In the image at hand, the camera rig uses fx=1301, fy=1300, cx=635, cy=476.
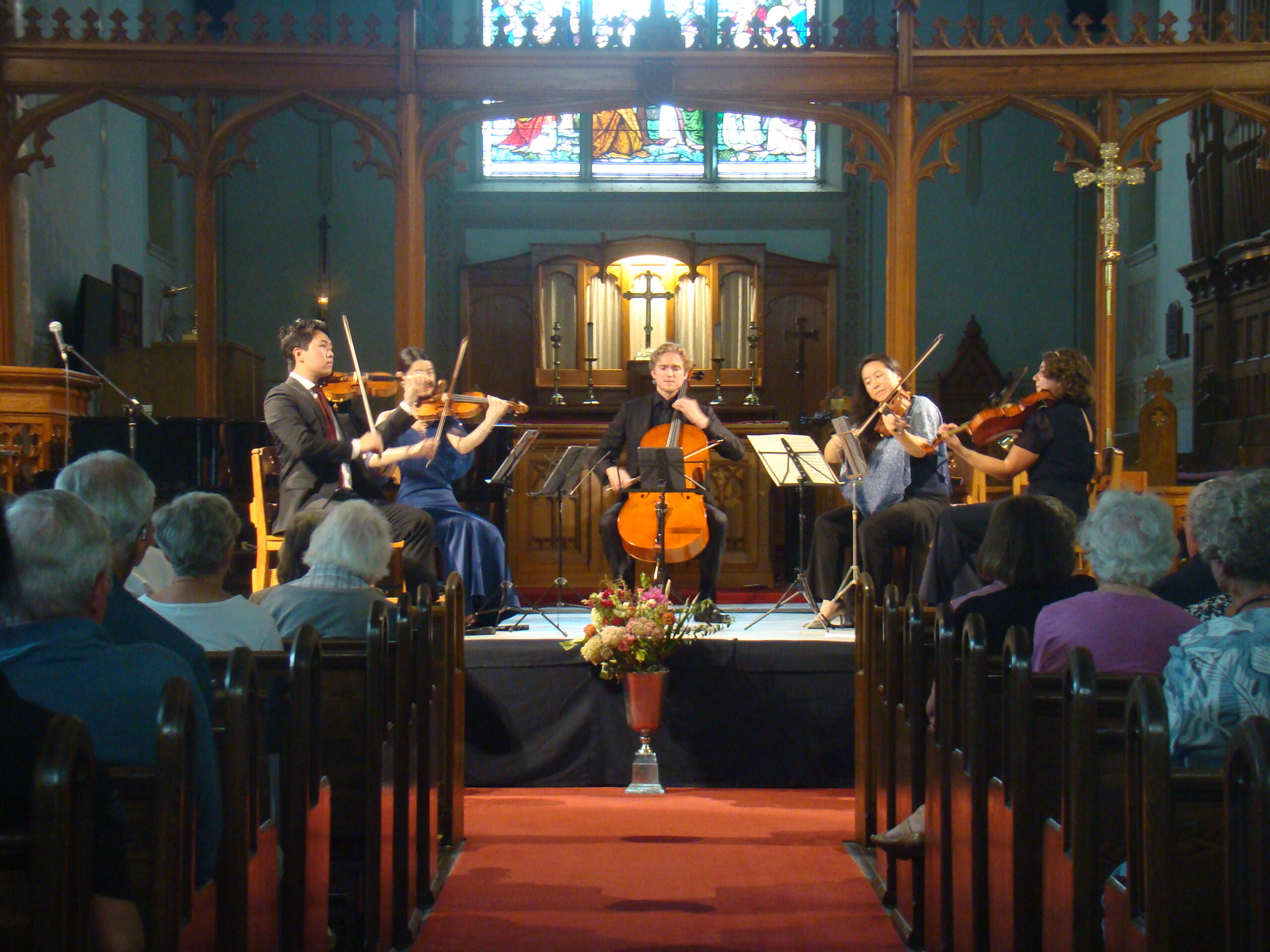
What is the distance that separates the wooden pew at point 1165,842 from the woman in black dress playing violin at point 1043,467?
12.1ft

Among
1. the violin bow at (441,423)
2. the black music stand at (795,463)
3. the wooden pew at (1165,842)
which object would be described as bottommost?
the wooden pew at (1165,842)

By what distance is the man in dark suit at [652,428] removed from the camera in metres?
6.29

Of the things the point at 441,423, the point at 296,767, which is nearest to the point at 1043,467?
the point at 441,423

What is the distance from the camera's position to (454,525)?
241 inches

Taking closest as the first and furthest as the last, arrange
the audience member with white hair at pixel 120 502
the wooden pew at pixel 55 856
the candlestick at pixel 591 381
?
the wooden pew at pixel 55 856 < the audience member with white hair at pixel 120 502 < the candlestick at pixel 591 381

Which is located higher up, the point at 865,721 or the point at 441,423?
the point at 441,423

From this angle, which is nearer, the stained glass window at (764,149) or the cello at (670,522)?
the cello at (670,522)

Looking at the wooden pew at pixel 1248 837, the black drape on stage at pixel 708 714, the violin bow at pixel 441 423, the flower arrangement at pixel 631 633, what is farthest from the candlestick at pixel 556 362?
the wooden pew at pixel 1248 837

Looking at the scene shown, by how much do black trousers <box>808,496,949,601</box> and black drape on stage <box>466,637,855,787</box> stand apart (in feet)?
1.97

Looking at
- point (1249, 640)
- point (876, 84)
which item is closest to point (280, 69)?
point (876, 84)

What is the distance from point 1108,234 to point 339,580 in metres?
4.52

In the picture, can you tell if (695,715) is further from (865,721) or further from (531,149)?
(531,149)

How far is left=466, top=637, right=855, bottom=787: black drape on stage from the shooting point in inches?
216

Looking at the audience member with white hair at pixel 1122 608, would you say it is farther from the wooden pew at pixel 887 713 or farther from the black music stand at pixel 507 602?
the black music stand at pixel 507 602
